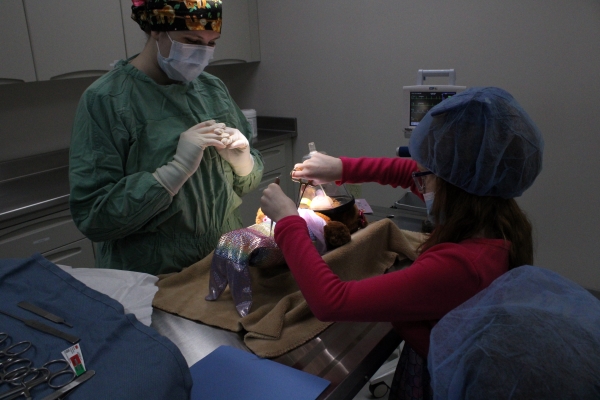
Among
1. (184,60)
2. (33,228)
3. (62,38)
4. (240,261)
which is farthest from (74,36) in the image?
(240,261)

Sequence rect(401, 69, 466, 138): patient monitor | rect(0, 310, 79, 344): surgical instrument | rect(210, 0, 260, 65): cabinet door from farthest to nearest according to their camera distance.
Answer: rect(210, 0, 260, 65): cabinet door, rect(401, 69, 466, 138): patient monitor, rect(0, 310, 79, 344): surgical instrument

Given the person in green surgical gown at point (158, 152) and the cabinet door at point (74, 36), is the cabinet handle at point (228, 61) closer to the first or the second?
the cabinet door at point (74, 36)

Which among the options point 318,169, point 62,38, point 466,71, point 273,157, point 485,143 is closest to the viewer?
point 485,143

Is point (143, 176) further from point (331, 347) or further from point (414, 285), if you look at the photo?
point (414, 285)

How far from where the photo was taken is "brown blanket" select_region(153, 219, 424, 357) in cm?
107

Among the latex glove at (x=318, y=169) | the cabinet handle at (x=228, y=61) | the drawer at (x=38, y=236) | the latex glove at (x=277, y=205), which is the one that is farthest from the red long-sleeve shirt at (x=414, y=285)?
the cabinet handle at (x=228, y=61)

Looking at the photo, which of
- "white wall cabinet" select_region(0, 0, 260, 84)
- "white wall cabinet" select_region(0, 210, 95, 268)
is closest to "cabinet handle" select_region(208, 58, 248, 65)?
"white wall cabinet" select_region(0, 0, 260, 84)

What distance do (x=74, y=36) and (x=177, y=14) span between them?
54.9 inches

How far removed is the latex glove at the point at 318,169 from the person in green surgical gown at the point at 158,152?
0.20m

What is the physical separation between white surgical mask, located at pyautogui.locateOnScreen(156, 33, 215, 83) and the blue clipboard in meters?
0.81

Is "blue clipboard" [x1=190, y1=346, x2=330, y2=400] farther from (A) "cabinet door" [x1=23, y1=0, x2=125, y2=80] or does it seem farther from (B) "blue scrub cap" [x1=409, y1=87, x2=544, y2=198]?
(A) "cabinet door" [x1=23, y1=0, x2=125, y2=80]

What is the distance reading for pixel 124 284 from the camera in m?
1.20

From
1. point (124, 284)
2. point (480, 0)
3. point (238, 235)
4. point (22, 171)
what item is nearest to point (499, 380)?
point (238, 235)

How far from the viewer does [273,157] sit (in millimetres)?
3365
